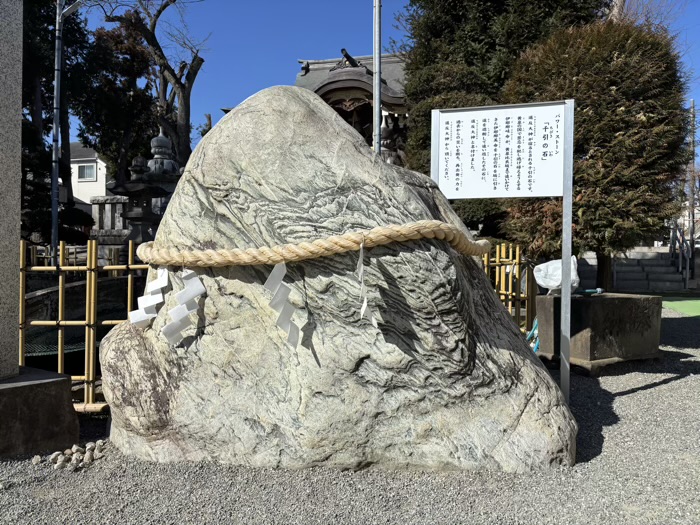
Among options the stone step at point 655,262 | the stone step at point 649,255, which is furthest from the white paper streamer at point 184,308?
the stone step at point 649,255

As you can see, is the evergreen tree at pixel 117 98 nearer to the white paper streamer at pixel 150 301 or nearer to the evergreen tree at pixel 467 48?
the evergreen tree at pixel 467 48

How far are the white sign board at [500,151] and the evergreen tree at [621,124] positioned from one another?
216 centimetres

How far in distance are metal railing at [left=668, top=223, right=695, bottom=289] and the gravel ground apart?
1340cm

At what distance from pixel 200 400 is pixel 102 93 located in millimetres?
18629

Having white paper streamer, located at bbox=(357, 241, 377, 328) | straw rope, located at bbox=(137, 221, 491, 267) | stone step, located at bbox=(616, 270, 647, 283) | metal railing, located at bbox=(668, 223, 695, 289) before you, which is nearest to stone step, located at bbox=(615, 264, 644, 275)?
stone step, located at bbox=(616, 270, 647, 283)

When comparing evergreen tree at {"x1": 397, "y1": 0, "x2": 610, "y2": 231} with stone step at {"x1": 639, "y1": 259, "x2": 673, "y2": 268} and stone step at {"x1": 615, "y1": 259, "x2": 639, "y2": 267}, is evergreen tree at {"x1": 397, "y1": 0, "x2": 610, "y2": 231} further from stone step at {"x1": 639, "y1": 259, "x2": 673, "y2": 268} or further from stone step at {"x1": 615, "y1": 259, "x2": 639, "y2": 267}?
stone step at {"x1": 639, "y1": 259, "x2": 673, "y2": 268}

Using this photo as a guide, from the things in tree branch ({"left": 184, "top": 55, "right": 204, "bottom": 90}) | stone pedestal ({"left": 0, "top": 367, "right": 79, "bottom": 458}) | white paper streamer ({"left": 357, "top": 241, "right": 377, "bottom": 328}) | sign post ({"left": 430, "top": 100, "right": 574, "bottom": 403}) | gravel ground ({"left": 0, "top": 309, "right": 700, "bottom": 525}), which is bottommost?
gravel ground ({"left": 0, "top": 309, "right": 700, "bottom": 525})

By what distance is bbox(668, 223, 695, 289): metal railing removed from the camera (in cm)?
1393

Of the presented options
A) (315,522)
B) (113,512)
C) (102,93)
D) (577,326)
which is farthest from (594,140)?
(102,93)

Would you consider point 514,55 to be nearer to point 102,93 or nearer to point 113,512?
point 113,512

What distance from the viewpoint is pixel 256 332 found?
2246 millimetres

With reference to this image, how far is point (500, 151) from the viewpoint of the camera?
3.60 metres

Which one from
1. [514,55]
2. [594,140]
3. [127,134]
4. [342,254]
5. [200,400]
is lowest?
[200,400]

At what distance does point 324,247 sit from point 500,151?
206 centimetres
